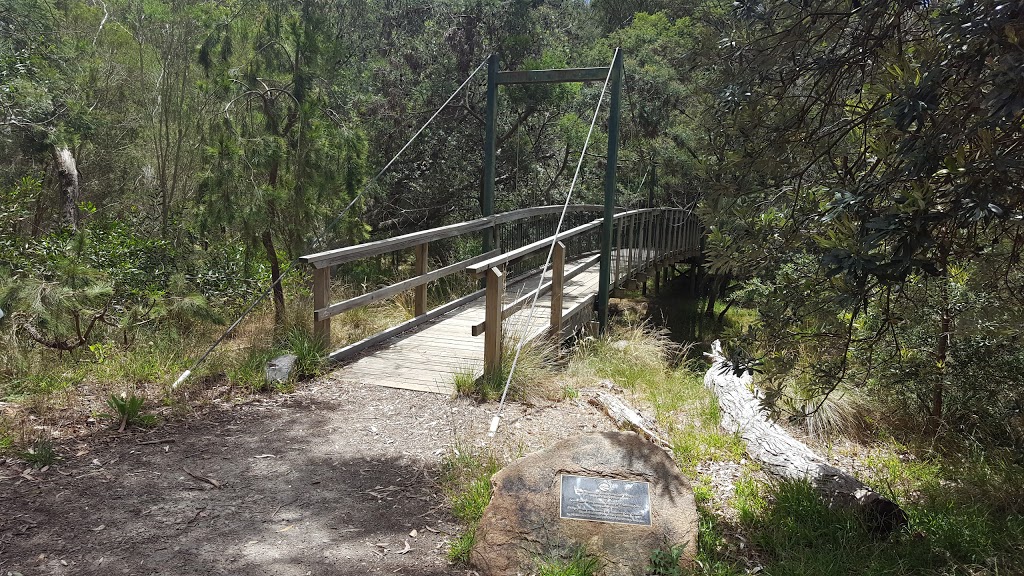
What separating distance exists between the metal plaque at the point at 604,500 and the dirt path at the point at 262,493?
59 cm

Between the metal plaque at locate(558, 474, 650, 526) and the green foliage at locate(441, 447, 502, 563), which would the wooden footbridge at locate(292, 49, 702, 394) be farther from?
the metal plaque at locate(558, 474, 650, 526)

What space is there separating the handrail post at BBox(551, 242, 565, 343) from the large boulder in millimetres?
3143

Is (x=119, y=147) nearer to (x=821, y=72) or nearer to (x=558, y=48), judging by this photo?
(x=558, y=48)

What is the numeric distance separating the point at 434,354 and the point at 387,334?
714mm

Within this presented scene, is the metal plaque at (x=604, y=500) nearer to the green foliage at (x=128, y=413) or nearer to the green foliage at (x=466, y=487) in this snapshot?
the green foliage at (x=466, y=487)

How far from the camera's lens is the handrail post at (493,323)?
5.17 metres

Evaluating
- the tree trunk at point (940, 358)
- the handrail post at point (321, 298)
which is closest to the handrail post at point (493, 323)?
the handrail post at point (321, 298)

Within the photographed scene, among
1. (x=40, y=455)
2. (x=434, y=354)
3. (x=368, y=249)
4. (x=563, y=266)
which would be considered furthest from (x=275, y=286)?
(x=40, y=455)

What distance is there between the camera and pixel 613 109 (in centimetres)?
795

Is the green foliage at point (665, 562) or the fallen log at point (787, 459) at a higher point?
the green foliage at point (665, 562)

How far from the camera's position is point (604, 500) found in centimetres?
322

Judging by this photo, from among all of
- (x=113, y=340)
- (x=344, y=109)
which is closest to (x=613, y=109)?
(x=344, y=109)

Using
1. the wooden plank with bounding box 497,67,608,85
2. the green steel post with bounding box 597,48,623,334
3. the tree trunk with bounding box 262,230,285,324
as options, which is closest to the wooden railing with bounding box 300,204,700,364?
the green steel post with bounding box 597,48,623,334

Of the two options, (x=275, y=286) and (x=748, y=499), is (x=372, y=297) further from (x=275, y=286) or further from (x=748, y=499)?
(x=748, y=499)
